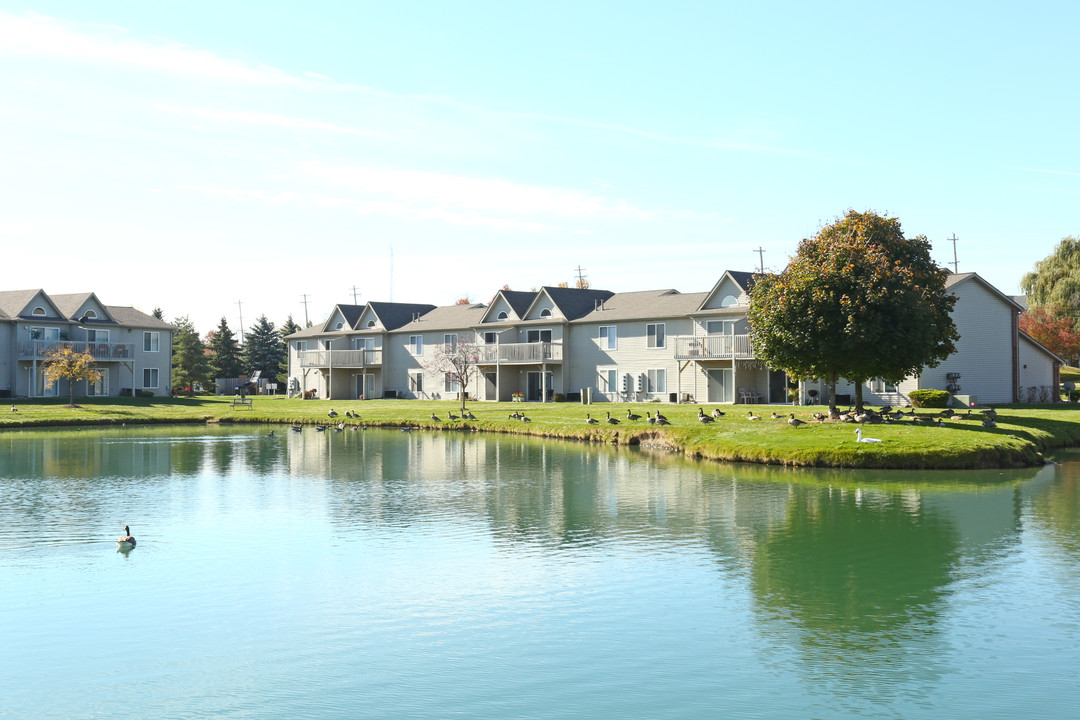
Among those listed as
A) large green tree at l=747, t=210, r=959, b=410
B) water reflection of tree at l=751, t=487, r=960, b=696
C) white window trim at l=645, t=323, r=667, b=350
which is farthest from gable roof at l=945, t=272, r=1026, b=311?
water reflection of tree at l=751, t=487, r=960, b=696

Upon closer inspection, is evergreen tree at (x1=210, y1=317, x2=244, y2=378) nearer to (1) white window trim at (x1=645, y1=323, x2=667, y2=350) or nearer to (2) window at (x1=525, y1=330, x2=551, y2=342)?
(2) window at (x1=525, y1=330, x2=551, y2=342)

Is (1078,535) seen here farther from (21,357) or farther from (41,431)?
(21,357)

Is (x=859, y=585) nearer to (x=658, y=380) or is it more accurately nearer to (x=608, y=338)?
(x=658, y=380)

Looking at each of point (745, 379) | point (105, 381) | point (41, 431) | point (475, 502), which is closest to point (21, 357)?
point (105, 381)

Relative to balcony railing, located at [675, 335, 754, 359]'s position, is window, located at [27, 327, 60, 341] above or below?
above

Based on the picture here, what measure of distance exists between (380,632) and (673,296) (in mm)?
52369

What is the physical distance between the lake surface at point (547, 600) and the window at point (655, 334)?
31.1m

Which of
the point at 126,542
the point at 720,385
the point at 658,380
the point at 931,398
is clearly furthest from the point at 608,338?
the point at 126,542

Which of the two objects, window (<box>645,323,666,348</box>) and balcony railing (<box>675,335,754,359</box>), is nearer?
balcony railing (<box>675,335,754,359</box>)

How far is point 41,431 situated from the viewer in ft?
185

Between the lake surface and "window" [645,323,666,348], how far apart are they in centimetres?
3106

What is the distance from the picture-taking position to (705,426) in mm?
43156

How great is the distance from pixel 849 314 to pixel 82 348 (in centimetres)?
5977

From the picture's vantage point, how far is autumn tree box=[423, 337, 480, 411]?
220 feet
